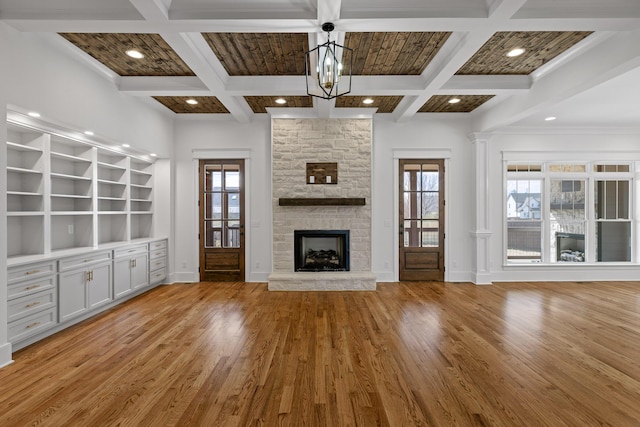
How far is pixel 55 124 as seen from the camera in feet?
11.6

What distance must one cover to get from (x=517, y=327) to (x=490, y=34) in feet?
10.4

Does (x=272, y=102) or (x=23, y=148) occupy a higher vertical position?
(x=272, y=102)

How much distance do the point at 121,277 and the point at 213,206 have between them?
2.07 m

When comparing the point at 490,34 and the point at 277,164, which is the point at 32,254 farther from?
the point at 490,34

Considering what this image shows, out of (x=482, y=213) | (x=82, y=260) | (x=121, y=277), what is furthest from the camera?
(x=482, y=213)

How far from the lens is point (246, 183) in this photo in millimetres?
6195

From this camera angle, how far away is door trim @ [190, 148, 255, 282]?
20.3 feet

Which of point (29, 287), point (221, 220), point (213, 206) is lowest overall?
point (29, 287)

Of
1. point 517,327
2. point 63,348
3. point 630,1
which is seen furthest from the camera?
point 517,327

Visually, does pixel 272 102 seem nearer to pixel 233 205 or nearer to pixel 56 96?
pixel 233 205

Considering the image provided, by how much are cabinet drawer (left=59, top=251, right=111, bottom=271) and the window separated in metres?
6.80

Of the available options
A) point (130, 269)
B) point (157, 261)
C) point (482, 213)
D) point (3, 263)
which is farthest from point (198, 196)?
point (482, 213)

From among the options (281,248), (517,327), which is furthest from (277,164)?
(517,327)

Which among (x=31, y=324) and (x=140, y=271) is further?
(x=140, y=271)
